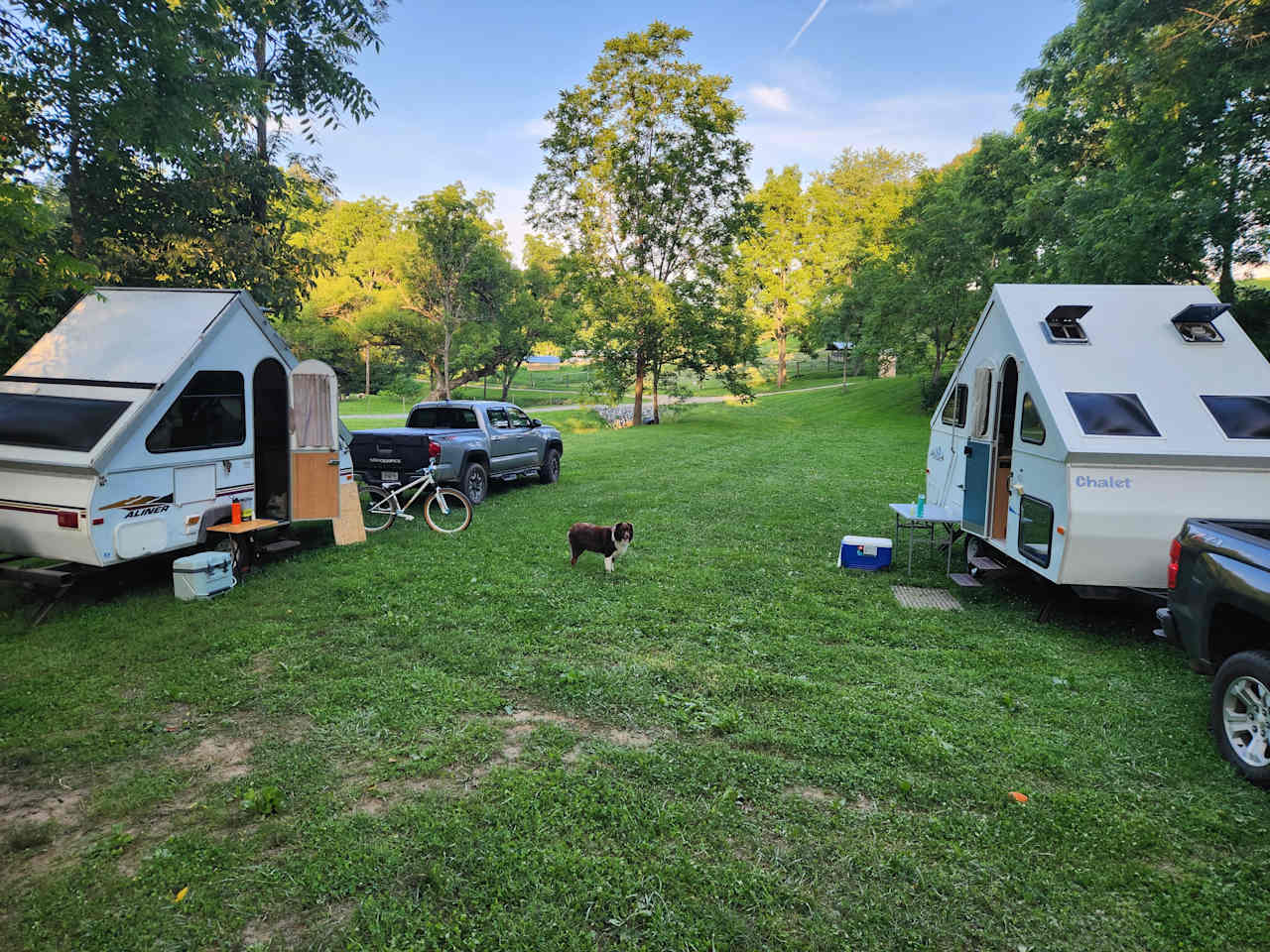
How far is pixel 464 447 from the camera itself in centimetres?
1191

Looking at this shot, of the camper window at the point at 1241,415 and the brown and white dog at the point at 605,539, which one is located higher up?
the camper window at the point at 1241,415

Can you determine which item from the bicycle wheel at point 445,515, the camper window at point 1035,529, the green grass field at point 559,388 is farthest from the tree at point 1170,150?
the green grass field at point 559,388

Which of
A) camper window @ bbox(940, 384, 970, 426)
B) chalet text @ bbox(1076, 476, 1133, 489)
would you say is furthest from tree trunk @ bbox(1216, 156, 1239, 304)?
chalet text @ bbox(1076, 476, 1133, 489)

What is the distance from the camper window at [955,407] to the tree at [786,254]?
3835 cm

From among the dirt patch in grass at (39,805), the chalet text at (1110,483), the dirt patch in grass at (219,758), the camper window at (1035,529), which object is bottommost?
the dirt patch in grass at (39,805)

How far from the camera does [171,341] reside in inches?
299

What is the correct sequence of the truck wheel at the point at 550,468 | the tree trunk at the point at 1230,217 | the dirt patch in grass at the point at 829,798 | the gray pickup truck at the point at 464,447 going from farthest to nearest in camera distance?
the truck wheel at the point at 550,468 → the tree trunk at the point at 1230,217 → the gray pickup truck at the point at 464,447 → the dirt patch in grass at the point at 829,798

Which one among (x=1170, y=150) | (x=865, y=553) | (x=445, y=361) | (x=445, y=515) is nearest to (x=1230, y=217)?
(x=1170, y=150)

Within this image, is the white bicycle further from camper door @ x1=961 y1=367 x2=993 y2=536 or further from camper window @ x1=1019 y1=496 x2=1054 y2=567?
camper window @ x1=1019 y1=496 x2=1054 y2=567

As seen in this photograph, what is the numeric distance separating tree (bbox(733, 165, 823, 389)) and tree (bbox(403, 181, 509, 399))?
62.2 feet

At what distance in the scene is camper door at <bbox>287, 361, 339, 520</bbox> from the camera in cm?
902

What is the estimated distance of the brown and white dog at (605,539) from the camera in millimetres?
8180

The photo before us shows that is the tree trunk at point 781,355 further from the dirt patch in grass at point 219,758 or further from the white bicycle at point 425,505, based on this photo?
the dirt patch in grass at point 219,758

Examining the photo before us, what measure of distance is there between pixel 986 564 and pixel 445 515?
7.30m
